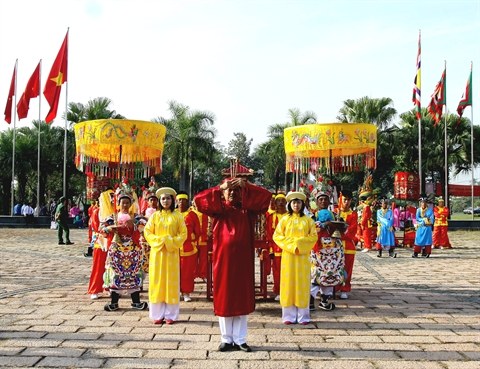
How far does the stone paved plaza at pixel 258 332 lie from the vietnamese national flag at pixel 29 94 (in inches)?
750

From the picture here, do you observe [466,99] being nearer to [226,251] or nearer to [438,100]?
[438,100]

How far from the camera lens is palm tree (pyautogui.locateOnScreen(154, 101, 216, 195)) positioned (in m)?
30.8

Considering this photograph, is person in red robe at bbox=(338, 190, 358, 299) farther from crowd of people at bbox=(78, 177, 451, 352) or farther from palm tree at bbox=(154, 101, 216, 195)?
palm tree at bbox=(154, 101, 216, 195)

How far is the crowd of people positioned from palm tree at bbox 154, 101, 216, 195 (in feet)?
71.5

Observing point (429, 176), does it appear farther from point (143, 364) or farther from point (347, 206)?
point (143, 364)

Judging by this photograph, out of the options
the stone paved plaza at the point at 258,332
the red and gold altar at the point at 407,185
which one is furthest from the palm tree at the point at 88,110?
the stone paved plaza at the point at 258,332

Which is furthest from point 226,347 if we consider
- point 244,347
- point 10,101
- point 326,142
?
point 10,101

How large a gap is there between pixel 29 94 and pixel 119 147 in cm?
1861

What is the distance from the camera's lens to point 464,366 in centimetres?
436

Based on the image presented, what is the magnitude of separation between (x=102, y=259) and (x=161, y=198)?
1.86m

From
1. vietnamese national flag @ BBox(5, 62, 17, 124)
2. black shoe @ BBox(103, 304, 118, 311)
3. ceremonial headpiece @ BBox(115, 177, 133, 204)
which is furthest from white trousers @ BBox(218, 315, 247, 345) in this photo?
vietnamese national flag @ BBox(5, 62, 17, 124)

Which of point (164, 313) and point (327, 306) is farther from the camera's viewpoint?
point (327, 306)

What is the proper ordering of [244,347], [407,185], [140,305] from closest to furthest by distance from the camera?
1. [244,347]
2. [140,305]
3. [407,185]

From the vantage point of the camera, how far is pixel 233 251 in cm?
498
